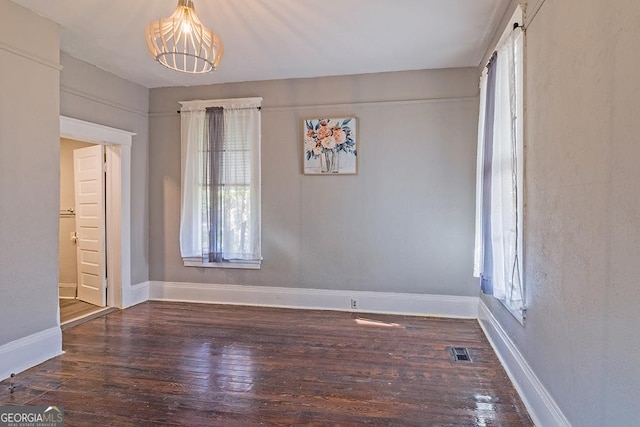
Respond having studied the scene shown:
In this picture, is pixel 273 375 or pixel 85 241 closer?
pixel 273 375

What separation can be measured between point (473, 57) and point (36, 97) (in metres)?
4.06

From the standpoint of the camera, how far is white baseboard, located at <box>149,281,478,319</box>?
4.22 m

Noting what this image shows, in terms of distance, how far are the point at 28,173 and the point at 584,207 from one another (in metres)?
3.75

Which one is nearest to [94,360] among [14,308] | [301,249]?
[14,308]

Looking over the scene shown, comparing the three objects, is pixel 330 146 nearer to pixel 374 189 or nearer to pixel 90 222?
pixel 374 189

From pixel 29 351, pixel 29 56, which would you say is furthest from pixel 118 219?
pixel 29 56

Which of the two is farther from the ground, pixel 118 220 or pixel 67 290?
pixel 118 220

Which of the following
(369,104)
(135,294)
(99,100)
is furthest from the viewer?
(135,294)

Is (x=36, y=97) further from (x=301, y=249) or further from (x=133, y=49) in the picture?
(x=301, y=249)

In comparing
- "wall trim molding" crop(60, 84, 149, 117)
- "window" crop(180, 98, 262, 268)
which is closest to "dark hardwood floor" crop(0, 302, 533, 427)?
"window" crop(180, 98, 262, 268)

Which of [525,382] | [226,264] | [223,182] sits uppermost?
[223,182]

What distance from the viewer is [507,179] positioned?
2680mm

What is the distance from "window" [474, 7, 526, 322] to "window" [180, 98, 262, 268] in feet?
8.44

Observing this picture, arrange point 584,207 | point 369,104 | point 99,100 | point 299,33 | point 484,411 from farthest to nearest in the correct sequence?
point 369,104 < point 99,100 < point 299,33 < point 484,411 < point 584,207
